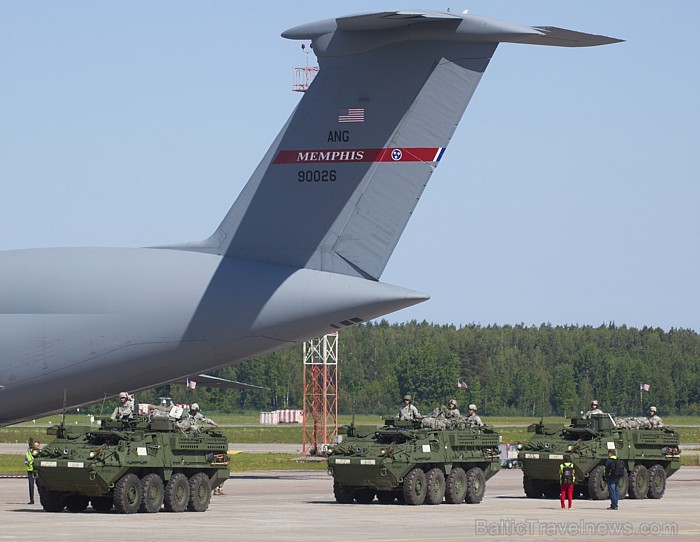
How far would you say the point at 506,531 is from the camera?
21375mm

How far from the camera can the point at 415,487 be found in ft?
88.6

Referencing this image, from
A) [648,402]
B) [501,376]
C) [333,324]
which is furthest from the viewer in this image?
[501,376]

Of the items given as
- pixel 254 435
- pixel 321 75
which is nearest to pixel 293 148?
pixel 321 75

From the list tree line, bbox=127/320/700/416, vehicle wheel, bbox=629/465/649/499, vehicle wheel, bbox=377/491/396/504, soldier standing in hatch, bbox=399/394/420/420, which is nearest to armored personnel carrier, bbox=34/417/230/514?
vehicle wheel, bbox=377/491/396/504

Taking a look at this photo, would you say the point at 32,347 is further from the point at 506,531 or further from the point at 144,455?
the point at 506,531

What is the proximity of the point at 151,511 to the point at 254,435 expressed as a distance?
5671cm

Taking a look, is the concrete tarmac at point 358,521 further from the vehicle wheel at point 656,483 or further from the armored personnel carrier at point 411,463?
the armored personnel carrier at point 411,463

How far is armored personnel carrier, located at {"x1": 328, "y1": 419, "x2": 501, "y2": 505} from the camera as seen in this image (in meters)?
26.7

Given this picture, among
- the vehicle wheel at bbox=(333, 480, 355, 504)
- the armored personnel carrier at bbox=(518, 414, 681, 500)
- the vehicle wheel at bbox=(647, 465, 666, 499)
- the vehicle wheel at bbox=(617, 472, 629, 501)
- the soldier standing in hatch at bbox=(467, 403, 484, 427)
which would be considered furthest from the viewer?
the vehicle wheel at bbox=(647, 465, 666, 499)

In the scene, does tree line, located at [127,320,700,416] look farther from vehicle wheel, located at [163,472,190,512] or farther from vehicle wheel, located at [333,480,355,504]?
vehicle wheel, located at [163,472,190,512]

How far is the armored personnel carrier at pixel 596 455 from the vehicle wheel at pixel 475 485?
47.6 inches

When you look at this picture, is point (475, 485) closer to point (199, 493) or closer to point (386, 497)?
point (386, 497)

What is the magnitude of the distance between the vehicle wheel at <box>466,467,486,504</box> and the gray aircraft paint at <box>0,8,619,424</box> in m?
4.22

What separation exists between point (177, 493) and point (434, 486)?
5.26m
